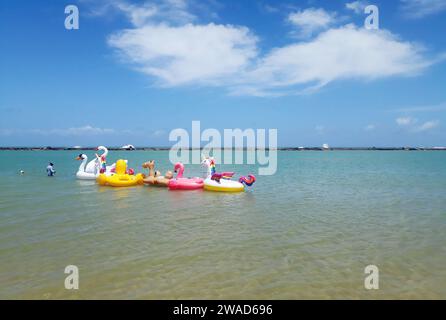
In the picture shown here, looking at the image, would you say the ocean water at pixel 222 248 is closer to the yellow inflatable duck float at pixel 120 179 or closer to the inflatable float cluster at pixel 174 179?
the inflatable float cluster at pixel 174 179

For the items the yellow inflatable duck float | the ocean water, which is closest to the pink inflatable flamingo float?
the yellow inflatable duck float

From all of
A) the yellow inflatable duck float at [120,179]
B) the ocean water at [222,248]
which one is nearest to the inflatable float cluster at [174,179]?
the yellow inflatable duck float at [120,179]

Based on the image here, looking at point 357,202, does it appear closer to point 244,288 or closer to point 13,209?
point 244,288

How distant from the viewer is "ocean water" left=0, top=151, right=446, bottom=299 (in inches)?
226

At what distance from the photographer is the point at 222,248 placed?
7.76 m

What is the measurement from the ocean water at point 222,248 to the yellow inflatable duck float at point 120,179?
15.8 feet

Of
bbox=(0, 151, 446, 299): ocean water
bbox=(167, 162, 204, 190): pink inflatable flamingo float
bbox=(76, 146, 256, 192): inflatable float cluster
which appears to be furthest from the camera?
bbox=(167, 162, 204, 190): pink inflatable flamingo float

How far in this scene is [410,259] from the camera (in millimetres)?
7098

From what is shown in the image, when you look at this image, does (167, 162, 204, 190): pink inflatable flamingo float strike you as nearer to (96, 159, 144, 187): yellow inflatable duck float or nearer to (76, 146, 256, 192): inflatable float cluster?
(76, 146, 256, 192): inflatable float cluster

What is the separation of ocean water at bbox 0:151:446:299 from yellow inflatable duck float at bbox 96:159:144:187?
482cm

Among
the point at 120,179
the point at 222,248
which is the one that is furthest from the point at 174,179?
the point at 222,248

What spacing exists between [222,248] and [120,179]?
1287 centimetres

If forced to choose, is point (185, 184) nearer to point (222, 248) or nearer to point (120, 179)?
point (120, 179)
